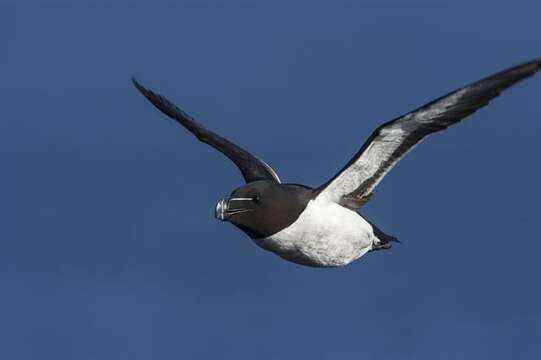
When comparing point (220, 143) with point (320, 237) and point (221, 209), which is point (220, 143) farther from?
point (221, 209)

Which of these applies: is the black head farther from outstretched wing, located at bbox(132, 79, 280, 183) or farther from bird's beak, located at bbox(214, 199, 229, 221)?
outstretched wing, located at bbox(132, 79, 280, 183)

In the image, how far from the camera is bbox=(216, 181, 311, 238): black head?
63.7 feet

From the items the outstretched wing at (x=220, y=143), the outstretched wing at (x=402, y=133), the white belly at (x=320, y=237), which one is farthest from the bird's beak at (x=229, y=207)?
the outstretched wing at (x=220, y=143)

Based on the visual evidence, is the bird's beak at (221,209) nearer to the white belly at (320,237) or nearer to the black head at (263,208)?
the black head at (263,208)

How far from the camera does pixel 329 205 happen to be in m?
20.1

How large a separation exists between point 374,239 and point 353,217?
871 millimetres

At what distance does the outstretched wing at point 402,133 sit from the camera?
1753 cm

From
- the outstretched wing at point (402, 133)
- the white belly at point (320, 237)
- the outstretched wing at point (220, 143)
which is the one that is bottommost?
the white belly at point (320, 237)

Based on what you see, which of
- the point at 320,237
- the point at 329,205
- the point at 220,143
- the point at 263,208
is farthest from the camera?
the point at 220,143

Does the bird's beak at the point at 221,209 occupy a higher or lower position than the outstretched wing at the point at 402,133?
lower

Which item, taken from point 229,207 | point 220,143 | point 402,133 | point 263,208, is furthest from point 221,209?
point 220,143

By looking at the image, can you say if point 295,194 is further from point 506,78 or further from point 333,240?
point 506,78

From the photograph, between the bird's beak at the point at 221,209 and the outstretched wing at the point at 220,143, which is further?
the outstretched wing at the point at 220,143

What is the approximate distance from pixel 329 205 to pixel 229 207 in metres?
1.74
